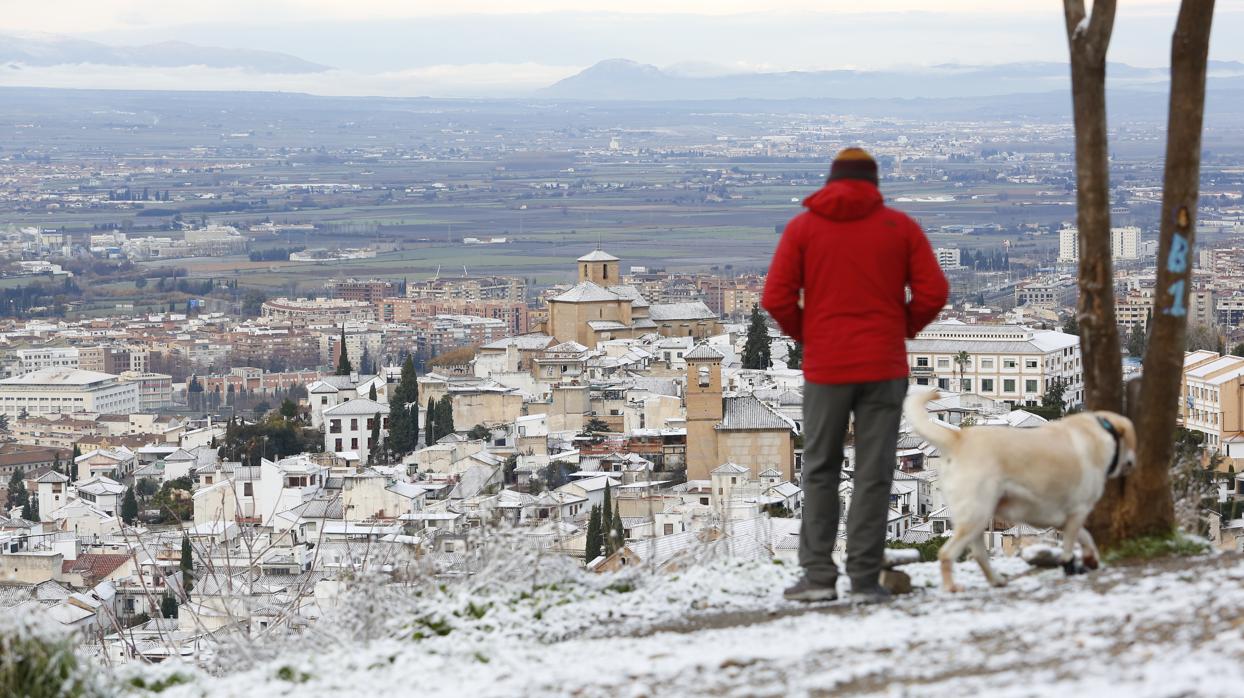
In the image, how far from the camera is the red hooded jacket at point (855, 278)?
6.30m

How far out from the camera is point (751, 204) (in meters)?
171

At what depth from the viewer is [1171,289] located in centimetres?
670

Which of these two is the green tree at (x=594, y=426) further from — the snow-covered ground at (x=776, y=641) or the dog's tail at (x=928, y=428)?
the dog's tail at (x=928, y=428)

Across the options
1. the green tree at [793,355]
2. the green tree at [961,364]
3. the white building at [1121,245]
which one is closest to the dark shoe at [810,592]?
the green tree at [793,355]

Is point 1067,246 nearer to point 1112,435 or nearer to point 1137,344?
point 1137,344

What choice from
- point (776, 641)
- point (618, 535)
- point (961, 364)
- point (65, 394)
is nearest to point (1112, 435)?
point (776, 641)

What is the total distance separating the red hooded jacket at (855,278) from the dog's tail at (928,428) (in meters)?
0.10

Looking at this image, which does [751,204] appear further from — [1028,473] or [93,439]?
[1028,473]

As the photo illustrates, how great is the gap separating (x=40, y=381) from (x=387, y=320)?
2370 cm

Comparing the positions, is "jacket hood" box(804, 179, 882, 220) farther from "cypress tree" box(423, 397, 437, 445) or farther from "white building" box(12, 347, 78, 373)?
"white building" box(12, 347, 78, 373)

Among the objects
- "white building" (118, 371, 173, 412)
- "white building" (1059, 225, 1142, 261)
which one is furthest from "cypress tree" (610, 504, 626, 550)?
"white building" (1059, 225, 1142, 261)

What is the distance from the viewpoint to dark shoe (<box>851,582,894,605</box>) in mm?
6336

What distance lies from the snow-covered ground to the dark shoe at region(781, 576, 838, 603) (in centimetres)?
5

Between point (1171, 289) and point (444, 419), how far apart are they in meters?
32.4
